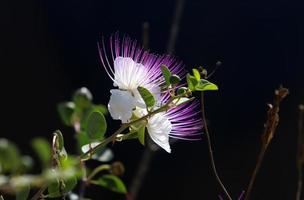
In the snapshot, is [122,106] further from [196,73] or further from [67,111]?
[67,111]

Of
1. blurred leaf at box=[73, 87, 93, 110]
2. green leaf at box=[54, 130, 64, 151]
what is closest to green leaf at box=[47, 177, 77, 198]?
green leaf at box=[54, 130, 64, 151]

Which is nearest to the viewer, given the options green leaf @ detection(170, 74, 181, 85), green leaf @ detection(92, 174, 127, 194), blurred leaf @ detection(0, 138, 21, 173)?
blurred leaf @ detection(0, 138, 21, 173)

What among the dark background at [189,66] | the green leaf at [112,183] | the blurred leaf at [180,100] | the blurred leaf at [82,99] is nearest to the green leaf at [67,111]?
the blurred leaf at [82,99]

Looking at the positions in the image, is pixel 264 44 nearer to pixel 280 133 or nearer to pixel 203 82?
pixel 280 133

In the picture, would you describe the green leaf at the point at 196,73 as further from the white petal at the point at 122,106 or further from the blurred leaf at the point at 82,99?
the blurred leaf at the point at 82,99

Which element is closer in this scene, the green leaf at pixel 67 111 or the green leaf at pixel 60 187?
the green leaf at pixel 60 187

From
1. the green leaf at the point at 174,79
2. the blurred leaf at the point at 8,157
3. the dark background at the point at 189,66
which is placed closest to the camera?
the blurred leaf at the point at 8,157

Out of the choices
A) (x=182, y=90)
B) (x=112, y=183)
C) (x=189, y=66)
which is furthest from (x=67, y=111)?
(x=189, y=66)

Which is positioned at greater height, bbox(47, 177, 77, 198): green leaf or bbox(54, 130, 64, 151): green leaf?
bbox(54, 130, 64, 151): green leaf

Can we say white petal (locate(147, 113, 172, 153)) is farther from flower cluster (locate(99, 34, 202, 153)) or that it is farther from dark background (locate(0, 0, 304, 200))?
dark background (locate(0, 0, 304, 200))
